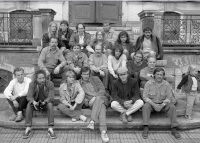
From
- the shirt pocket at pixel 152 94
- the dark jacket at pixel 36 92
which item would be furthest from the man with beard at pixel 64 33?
the shirt pocket at pixel 152 94

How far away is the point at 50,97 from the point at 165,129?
8.18ft

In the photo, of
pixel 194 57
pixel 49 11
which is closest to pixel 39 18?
pixel 49 11

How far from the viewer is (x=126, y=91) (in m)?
6.10

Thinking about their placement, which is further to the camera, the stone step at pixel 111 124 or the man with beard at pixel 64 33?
the man with beard at pixel 64 33

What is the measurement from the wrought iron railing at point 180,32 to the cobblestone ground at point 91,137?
5772 millimetres

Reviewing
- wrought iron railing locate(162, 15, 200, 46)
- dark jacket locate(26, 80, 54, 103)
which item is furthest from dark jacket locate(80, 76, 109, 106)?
wrought iron railing locate(162, 15, 200, 46)

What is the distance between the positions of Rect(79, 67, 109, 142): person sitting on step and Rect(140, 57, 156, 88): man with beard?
0.94m

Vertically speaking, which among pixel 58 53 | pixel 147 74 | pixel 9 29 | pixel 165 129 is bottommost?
pixel 165 129

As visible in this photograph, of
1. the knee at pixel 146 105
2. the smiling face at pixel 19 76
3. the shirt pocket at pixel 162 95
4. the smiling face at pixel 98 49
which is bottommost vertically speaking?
the knee at pixel 146 105

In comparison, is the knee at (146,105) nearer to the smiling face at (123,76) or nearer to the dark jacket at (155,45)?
the smiling face at (123,76)

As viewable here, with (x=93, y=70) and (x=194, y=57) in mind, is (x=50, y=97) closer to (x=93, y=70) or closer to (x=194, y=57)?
(x=93, y=70)

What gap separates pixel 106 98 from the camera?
246 inches

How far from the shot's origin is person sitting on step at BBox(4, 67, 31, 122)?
6000 millimetres

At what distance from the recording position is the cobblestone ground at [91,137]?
212 inches
